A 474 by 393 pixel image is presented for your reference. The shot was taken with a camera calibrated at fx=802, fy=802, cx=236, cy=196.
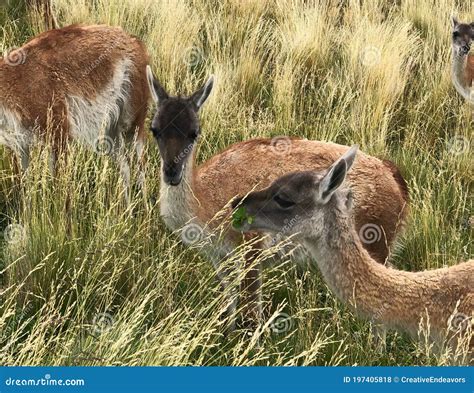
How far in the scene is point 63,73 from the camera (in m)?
6.52

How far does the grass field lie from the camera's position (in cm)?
420

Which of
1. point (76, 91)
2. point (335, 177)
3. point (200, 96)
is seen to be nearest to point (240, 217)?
point (335, 177)

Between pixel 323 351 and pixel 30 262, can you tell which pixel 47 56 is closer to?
pixel 30 262

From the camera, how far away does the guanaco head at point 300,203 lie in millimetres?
4199

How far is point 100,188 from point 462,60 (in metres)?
5.55

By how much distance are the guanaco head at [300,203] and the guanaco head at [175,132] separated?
661mm

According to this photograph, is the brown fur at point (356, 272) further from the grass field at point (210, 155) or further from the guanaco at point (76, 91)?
the guanaco at point (76, 91)

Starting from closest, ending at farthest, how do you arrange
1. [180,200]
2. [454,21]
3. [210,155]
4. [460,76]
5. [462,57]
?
[180,200] < [210,155] < [460,76] < [462,57] < [454,21]

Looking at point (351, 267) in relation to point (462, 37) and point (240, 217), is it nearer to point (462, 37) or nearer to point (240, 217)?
point (240, 217)

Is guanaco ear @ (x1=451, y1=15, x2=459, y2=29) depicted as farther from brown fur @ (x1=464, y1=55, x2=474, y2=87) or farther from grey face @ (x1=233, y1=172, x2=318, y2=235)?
grey face @ (x1=233, y1=172, x2=318, y2=235)

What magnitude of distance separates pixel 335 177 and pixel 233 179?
3.94 ft

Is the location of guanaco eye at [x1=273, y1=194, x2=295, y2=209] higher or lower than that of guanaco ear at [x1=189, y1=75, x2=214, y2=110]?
lower

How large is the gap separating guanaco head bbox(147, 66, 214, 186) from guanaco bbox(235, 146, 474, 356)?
69cm

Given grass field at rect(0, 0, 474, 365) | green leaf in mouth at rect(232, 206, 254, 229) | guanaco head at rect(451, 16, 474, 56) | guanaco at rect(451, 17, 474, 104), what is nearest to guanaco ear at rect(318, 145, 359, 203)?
green leaf in mouth at rect(232, 206, 254, 229)
